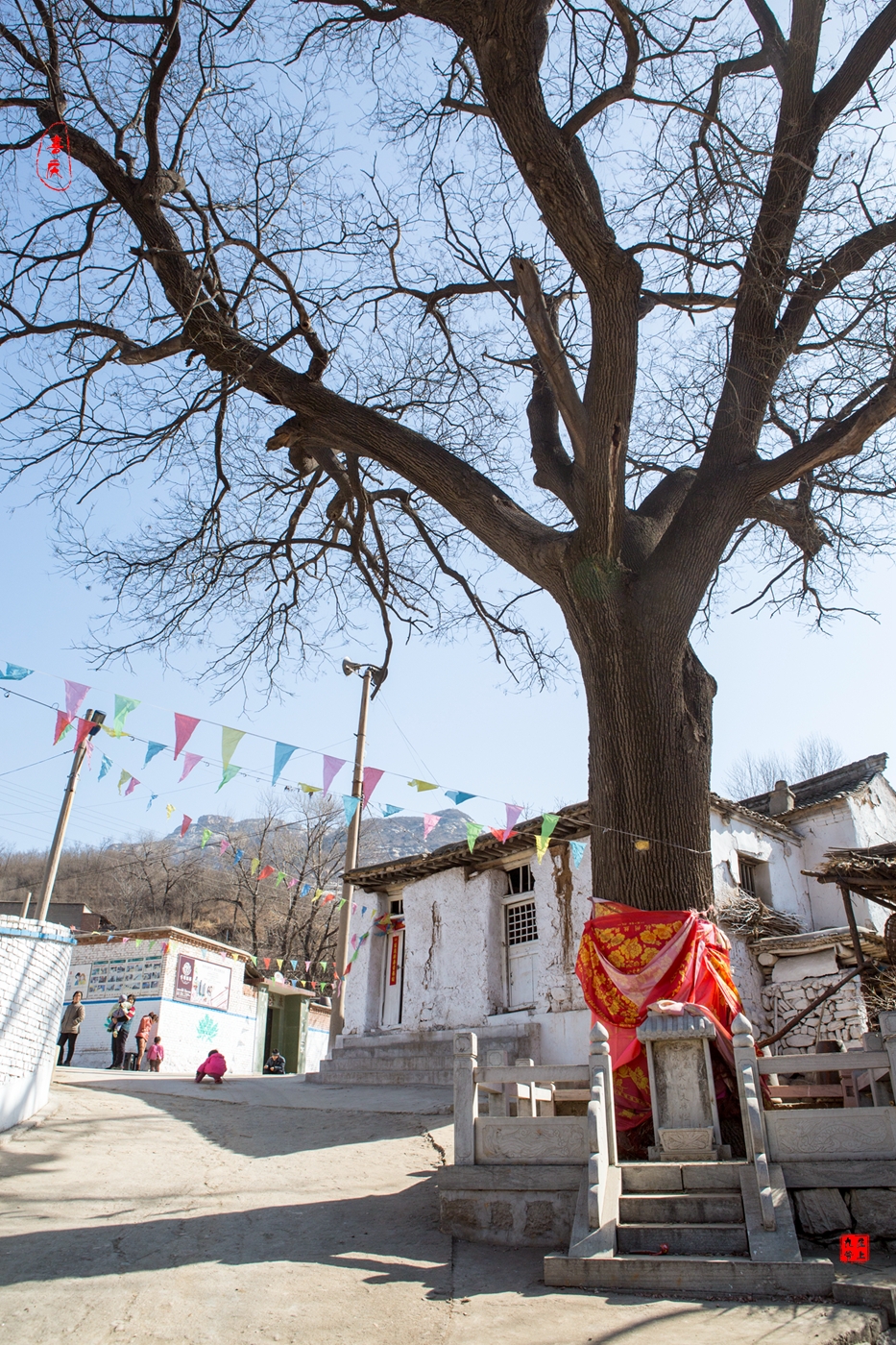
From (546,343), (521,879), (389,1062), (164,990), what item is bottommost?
(389,1062)

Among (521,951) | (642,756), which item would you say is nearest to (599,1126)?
(642,756)

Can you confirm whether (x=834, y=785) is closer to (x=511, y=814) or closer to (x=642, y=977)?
(x=511, y=814)

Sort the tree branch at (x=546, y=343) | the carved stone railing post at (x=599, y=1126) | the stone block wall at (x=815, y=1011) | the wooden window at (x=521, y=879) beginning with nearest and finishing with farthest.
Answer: the carved stone railing post at (x=599, y=1126) → the tree branch at (x=546, y=343) → the stone block wall at (x=815, y=1011) → the wooden window at (x=521, y=879)

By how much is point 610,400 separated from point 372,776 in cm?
603

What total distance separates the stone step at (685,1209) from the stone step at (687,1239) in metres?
0.11

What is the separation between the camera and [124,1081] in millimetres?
14141

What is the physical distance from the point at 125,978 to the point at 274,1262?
19.7 m

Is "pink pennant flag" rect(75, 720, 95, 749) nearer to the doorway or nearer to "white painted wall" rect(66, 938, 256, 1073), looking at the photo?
the doorway

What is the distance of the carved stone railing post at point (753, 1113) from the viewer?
4887mm

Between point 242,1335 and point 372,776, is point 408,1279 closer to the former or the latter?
point 242,1335

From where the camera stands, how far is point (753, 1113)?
17.3ft

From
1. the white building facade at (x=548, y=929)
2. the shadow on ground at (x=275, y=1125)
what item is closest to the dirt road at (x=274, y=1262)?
the shadow on ground at (x=275, y=1125)

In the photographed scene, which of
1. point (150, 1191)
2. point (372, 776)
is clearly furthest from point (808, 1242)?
point (372, 776)

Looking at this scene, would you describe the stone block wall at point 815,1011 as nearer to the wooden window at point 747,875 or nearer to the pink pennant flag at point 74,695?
the wooden window at point 747,875
